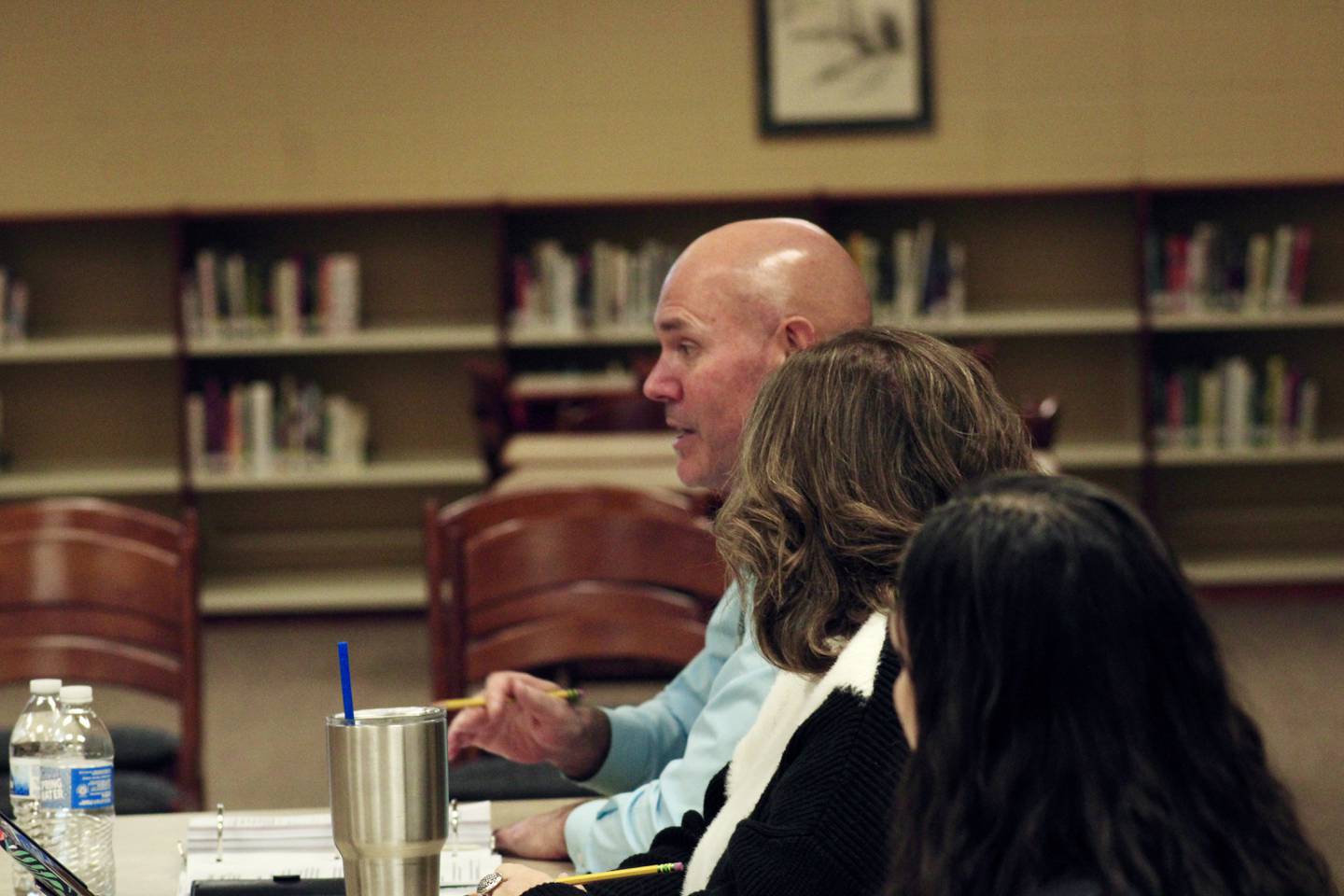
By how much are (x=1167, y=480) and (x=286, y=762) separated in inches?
156

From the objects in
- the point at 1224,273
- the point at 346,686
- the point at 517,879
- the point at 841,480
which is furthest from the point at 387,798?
the point at 1224,273

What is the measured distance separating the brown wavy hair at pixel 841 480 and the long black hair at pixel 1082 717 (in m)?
0.36

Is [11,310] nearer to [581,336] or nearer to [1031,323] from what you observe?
[581,336]

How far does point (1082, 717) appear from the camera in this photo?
0.80m

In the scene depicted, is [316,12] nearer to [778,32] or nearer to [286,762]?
[778,32]

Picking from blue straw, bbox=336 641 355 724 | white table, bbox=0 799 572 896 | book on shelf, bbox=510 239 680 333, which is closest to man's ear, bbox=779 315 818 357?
white table, bbox=0 799 572 896

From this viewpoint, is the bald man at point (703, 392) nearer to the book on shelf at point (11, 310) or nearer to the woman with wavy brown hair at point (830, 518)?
the woman with wavy brown hair at point (830, 518)

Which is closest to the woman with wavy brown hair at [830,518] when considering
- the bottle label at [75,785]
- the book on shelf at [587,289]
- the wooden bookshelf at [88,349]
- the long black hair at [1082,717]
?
the long black hair at [1082,717]

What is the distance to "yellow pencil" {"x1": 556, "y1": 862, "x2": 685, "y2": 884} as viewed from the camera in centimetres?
128

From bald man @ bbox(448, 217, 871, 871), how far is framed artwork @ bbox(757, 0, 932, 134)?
4753 mm

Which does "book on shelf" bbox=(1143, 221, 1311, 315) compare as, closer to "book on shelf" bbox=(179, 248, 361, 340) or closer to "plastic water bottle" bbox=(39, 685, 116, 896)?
"book on shelf" bbox=(179, 248, 361, 340)

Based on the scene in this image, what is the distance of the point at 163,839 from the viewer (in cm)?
153

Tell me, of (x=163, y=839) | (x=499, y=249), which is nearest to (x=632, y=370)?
(x=499, y=249)

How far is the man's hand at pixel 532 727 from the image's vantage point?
5.46 ft
